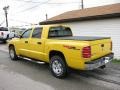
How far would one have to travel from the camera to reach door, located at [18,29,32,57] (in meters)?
9.24

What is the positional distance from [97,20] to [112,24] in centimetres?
106

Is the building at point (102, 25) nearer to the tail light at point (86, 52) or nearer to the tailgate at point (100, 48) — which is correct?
the tailgate at point (100, 48)

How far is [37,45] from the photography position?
8430 mm

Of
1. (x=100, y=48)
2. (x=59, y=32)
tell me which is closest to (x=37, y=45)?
(x=59, y=32)

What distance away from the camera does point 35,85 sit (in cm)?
668

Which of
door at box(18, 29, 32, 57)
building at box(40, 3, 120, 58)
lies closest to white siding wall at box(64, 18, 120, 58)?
building at box(40, 3, 120, 58)

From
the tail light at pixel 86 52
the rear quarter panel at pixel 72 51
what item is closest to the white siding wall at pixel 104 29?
the rear quarter panel at pixel 72 51

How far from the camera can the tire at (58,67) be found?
23.7ft

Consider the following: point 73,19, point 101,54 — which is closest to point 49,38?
point 101,54

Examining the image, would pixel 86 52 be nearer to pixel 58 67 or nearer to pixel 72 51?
pixel 72 51

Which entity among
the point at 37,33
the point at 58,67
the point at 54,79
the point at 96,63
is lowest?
the point at 54,79

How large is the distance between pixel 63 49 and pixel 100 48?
1240 mm

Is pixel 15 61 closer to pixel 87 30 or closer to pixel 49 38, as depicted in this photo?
pixel 49 38

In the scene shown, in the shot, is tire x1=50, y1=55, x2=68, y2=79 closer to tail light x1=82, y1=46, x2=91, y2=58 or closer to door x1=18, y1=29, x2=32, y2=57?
tail light x1=82, y1=46, x2=91, y2=58
